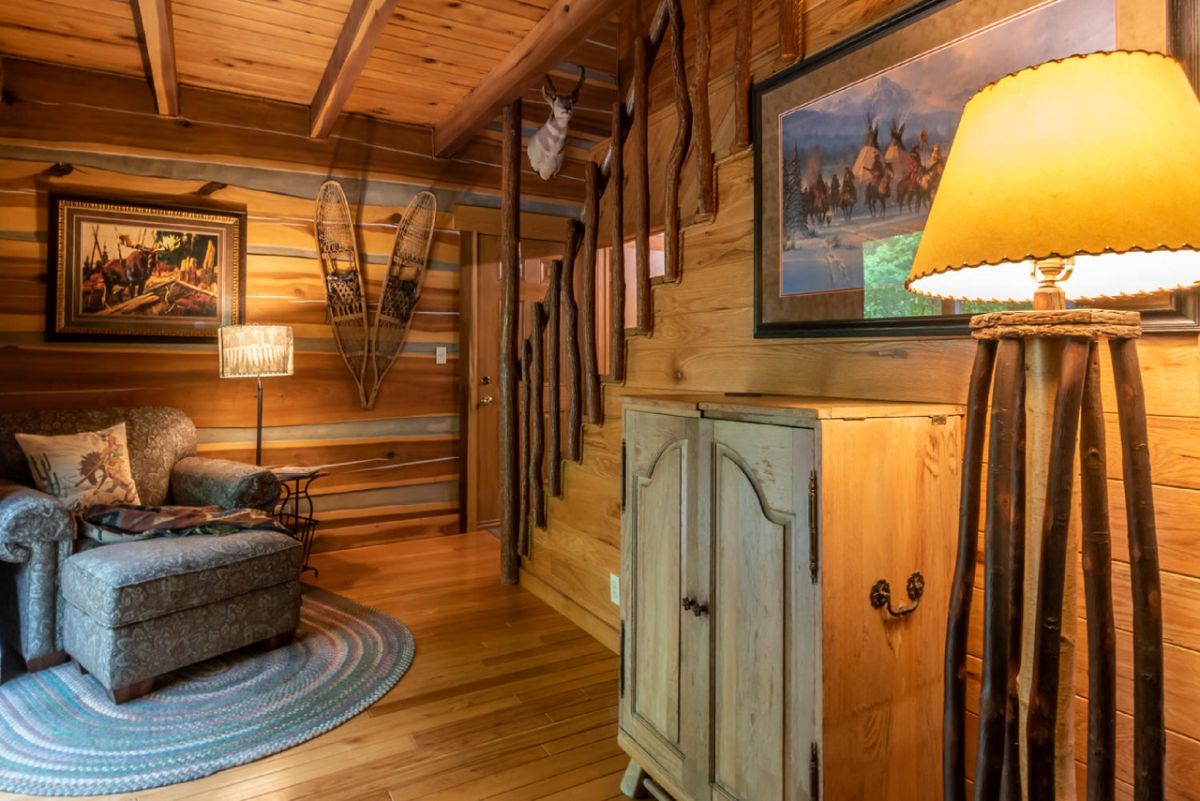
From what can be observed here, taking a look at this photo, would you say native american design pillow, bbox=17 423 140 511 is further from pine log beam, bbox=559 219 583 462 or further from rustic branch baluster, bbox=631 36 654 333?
rustic branch baluster, bbox=631 36 654 333

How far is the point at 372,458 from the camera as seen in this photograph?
423cm

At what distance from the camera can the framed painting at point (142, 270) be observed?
341 centimetres

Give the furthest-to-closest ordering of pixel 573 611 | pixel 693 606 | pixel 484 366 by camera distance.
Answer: pixel 484 366 < pixel 573 611 < pixel 693 606

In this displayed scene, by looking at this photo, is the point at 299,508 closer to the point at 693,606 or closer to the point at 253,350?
the point at 253,350

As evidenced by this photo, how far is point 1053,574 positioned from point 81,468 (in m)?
3.28

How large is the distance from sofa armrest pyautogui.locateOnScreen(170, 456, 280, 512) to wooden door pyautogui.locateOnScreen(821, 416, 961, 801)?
8.36 feet

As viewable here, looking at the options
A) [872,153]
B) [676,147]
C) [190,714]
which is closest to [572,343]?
[676,147]

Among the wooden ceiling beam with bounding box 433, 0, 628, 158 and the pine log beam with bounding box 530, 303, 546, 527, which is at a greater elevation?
the wooden ceiling beam with bounding box 433, 0, 628, 158

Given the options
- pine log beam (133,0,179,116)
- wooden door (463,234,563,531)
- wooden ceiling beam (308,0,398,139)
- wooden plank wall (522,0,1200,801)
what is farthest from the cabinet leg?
pine log beam (133,0,179,116)

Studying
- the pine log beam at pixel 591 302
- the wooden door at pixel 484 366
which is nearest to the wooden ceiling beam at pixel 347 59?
the pine log beam at pixel 591 302

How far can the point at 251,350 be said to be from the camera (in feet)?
10.9

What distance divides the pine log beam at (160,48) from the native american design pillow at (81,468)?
167cm

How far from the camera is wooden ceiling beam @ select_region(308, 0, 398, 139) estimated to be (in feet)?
8.87

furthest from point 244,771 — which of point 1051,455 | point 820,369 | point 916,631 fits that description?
point 1051,455
